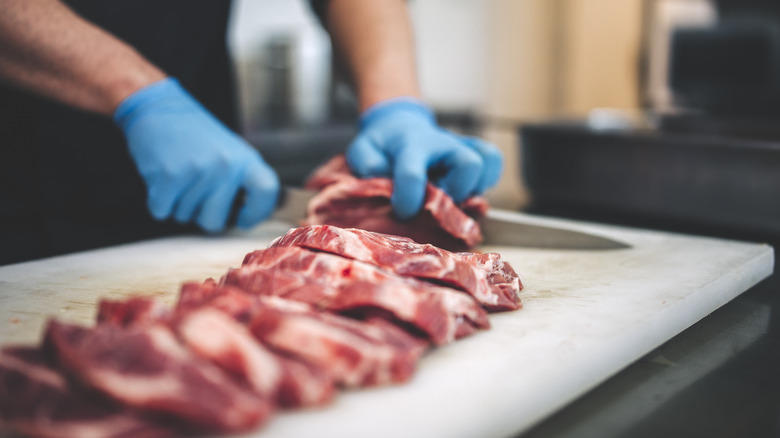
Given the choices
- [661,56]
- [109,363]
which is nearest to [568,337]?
[109,363]

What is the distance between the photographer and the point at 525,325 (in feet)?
4.52

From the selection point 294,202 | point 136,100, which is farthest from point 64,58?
point 294,202

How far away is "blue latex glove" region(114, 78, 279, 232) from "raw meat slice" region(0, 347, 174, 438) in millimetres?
990

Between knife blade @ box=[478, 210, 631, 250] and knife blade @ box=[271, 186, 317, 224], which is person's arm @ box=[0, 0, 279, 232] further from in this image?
knife blade @ box=[478, 210, 631, 250]

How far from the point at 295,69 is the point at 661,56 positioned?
429 centimetres

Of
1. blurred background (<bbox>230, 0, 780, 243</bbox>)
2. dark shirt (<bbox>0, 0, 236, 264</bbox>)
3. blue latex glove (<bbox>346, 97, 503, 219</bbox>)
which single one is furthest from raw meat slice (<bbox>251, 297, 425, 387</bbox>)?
blurred background (<bbox>230, 0, 780, 243</bbox>)

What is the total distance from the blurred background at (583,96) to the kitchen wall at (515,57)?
2 centimetres

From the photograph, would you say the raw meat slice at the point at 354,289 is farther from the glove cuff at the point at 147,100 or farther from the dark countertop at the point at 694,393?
the glove cuff at the point at 147,100

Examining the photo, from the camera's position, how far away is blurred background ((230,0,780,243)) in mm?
2512

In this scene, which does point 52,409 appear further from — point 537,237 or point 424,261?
point 537,237

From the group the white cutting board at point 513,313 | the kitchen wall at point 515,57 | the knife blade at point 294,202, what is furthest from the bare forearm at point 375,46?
the kitchen wall at point 515,57

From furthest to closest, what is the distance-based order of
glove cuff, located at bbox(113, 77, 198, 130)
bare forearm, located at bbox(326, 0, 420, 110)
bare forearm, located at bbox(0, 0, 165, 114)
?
bare forearm, located at bbox(326, 0, 420, 110) → glove cuff, located at bbox(113, 77, 198, 130) → bare forearm, located at bbox(0, 0, 165, 114)

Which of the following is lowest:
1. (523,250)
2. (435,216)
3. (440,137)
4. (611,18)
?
(523,250)

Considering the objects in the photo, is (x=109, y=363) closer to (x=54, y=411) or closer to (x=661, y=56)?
(x=54, y=411)
